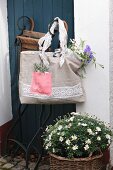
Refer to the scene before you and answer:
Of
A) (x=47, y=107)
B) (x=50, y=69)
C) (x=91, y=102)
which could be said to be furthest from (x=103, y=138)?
(x=47, y=107)

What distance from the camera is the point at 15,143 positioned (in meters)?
4.72

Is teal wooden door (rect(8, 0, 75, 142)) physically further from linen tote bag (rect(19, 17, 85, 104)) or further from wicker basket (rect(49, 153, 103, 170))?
wicker basket (rect(49, 153, 103, 170))

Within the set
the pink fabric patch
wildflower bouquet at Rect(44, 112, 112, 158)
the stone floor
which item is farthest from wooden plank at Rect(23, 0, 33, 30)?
the stone floor

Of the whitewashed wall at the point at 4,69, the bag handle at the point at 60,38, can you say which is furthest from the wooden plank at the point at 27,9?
the bag handle at the point at 60,38

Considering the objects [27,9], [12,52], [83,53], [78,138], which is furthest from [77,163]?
[27,9]

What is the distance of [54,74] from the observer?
390 cm

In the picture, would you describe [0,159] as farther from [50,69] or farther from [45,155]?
[50,69]

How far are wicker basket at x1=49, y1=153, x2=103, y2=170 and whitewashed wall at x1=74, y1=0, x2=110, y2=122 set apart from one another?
645 millimetres

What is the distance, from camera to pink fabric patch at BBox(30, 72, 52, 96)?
3869 millimetres

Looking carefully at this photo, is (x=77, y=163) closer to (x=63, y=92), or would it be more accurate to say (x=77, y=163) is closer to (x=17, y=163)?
(x=63, y=92)

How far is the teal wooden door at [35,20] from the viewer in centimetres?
432

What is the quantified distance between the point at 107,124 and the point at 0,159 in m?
1.67

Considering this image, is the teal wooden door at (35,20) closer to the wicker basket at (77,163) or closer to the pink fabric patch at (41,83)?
the pink fabric patch at (41,83)

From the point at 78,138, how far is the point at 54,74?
875 millimetres
